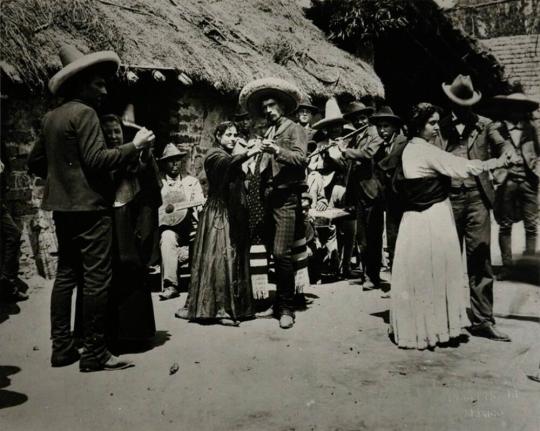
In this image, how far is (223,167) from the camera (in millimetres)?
5418

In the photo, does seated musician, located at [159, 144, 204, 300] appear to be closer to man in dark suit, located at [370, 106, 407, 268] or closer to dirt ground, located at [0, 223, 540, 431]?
dirt ground, located at [0, 223, 540, 431]

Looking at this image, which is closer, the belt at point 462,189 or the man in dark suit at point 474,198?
the man in dark suit at point 474,198

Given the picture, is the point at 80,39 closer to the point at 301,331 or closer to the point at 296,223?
the point at 296,223

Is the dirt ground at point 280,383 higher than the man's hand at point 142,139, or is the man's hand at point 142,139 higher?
the man's hand at point 142,139

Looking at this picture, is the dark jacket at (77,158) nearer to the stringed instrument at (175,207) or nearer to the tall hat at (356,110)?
the stringed instrument at (175,207)

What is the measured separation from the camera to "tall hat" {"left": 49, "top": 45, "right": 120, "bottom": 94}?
158 inches

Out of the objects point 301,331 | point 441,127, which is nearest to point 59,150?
point 301,331

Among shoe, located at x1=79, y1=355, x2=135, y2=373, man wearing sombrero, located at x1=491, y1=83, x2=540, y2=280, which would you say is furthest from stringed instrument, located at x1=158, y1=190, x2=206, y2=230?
man wearing sombrero, located at x1=491, y1=83, x2=540, y2=280

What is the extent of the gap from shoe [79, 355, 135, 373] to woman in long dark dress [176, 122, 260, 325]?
128cm

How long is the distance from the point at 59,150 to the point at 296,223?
8.11 ft

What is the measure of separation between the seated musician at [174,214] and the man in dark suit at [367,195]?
70.7 inches

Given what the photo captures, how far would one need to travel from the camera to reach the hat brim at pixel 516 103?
6211mm

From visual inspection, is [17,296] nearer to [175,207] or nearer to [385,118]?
[175,207]

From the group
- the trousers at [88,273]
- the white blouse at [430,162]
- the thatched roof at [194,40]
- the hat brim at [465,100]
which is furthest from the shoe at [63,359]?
the hat brim at [465,100]
